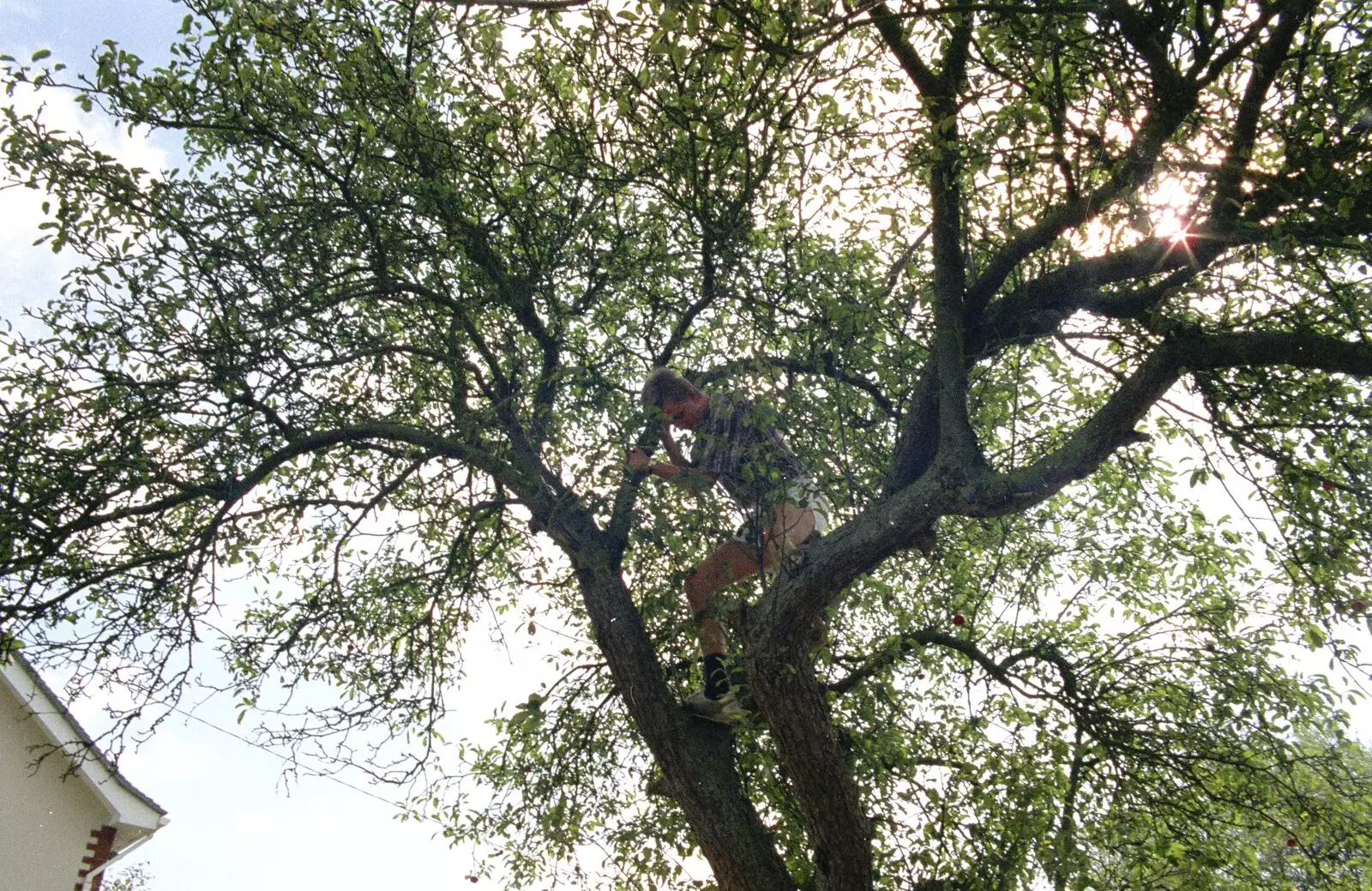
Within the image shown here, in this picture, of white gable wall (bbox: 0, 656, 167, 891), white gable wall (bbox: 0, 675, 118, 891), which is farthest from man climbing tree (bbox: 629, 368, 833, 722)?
white gable wall (bbox: 0, 675, 118, 891)

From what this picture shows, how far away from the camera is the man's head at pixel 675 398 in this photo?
6.38 metres

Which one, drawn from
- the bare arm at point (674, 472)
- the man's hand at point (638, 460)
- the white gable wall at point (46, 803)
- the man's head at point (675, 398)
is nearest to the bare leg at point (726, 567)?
the bare arm at point (674, 472)

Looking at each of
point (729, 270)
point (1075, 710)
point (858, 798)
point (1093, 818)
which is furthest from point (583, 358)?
point (1093, 818)

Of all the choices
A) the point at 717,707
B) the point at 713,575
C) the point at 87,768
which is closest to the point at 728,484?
the point at 713,575

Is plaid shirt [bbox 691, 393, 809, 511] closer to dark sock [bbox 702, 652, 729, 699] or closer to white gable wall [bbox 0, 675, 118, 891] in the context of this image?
dark sock [bbox 702, 652, 729, 699]

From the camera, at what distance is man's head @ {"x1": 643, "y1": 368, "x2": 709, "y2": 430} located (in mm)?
6383

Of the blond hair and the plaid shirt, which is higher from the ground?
the blond hair

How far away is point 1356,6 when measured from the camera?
4637mm

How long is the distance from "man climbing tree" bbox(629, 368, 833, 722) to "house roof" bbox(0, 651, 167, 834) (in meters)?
6.96

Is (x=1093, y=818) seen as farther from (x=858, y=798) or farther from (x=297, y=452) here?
(x=297, y=452)

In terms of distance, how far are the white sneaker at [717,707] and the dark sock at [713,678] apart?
0.15 ft

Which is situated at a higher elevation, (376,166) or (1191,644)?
(376,166)

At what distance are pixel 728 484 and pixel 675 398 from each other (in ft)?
3.36

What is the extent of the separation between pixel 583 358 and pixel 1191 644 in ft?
17.1
